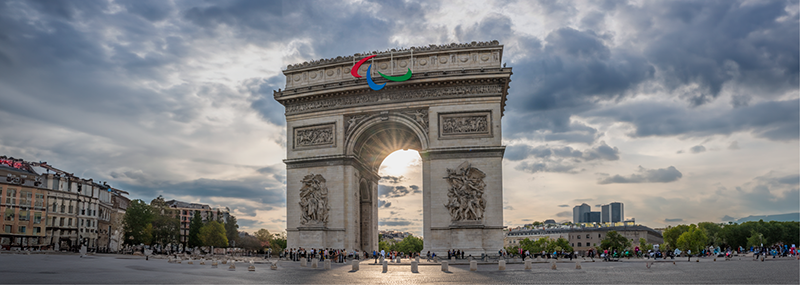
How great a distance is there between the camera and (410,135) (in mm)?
35594

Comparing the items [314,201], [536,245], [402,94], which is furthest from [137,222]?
[536,245]

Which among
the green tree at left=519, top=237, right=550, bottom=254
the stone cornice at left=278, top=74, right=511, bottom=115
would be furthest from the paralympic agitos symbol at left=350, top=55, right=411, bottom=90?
the green tree at left=519, top=237, right=550, bottom=254

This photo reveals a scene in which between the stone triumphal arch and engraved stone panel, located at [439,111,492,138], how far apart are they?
0.19ft

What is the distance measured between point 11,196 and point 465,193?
4319cm

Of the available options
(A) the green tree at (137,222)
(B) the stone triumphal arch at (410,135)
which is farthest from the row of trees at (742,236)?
(A) the green tree at (137,222)

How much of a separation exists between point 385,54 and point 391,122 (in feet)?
13.8

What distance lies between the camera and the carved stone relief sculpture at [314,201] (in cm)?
3300

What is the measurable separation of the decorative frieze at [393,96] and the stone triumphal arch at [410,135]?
6cm

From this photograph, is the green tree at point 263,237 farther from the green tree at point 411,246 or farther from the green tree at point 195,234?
the green tree at point 411,246

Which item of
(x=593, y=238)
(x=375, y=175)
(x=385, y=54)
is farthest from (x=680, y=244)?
(x=385, y=54)

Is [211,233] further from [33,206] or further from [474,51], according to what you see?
[474,51]

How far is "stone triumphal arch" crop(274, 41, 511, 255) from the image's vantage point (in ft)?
102

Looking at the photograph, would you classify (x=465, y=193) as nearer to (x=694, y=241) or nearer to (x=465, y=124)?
(x=465, y=124)

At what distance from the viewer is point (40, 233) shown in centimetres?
5269
